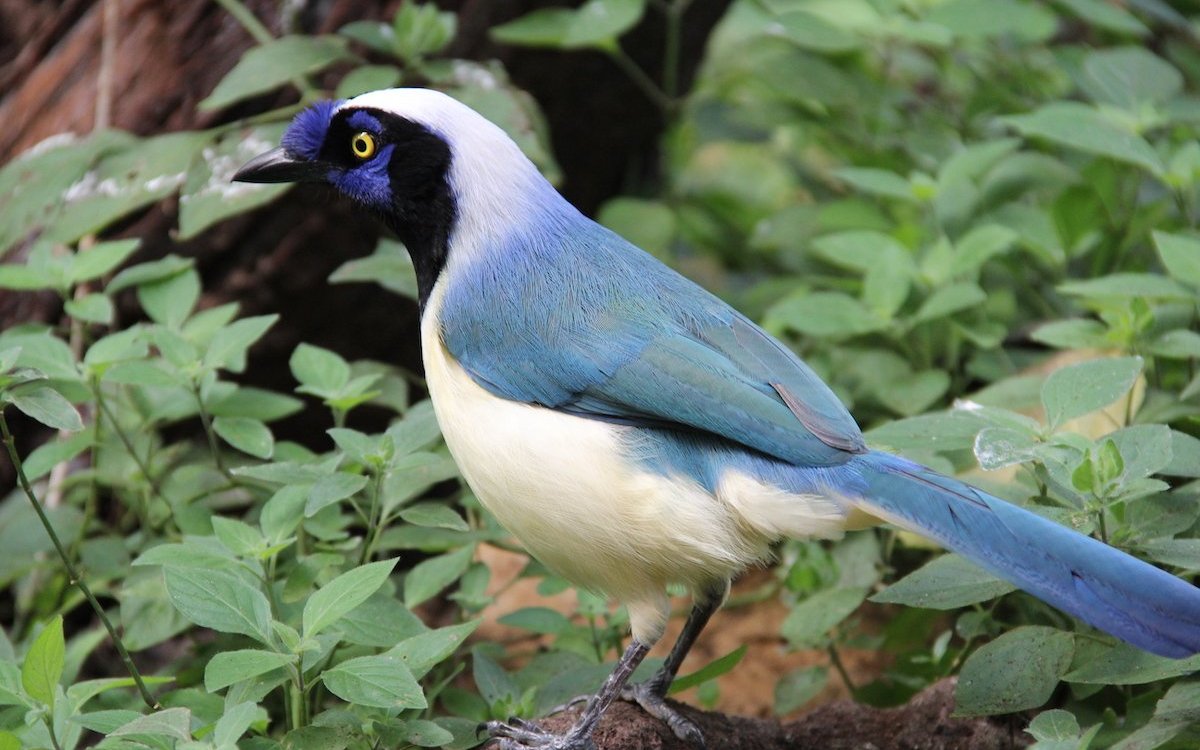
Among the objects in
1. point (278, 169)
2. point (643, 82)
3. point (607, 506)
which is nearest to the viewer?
point (607, 506)

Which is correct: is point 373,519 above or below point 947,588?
above

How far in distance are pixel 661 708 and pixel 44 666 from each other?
56.3 inches

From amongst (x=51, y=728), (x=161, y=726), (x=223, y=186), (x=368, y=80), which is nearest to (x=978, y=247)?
(x=368, y=80)

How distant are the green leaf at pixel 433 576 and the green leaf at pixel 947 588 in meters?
1.08

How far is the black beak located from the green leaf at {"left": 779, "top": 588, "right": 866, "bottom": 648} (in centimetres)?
177

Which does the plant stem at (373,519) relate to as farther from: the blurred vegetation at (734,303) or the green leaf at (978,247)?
→ the green leaf at (978,247)

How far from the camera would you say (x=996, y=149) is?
488 centimetres

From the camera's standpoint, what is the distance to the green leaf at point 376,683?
2725 millimetres

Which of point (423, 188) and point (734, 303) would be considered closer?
point (423, 188)

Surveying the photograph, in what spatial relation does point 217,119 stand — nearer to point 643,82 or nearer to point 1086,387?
point 643,82

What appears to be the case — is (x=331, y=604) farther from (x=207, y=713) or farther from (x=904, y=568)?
(x=904, y=568)

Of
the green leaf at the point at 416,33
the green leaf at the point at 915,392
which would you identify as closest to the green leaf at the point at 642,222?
the green leaf at the point at 416,33

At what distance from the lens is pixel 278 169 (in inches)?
145

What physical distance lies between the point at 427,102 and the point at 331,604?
1.37 metres
